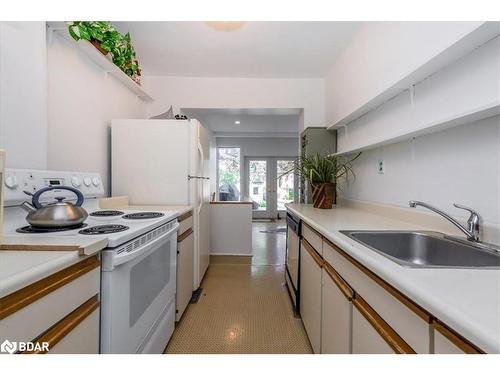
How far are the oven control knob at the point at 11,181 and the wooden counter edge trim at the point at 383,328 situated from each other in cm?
155

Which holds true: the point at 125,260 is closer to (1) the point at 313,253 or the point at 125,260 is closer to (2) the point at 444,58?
(1) the point at 313,253

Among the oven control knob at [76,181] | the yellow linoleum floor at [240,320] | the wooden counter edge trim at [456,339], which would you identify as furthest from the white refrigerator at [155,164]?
the wooden counter edge trim at [456,339]

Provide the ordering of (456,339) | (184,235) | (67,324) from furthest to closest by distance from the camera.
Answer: (184,235), (67,324), (456,339)

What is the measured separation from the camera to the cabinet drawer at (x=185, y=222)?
1958mm

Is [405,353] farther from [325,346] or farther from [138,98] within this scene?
[138,98]

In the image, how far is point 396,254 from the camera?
1.29 meters

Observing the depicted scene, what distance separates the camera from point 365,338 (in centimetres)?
86

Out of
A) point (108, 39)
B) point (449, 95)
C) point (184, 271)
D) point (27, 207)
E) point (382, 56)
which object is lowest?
point (184, 271)

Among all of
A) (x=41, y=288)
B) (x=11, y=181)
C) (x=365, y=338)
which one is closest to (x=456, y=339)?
(x=365, y=338)

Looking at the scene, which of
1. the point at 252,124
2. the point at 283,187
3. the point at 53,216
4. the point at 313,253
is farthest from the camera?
the point at 283,187

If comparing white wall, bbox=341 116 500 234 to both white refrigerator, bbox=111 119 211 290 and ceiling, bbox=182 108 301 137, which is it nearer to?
white refrigerator, bbox=111 119 211 290

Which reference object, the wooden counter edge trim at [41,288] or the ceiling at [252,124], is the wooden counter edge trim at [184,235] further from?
the ceiling at [252,124]

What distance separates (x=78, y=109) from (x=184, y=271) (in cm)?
151

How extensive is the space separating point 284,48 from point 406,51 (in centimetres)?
122
